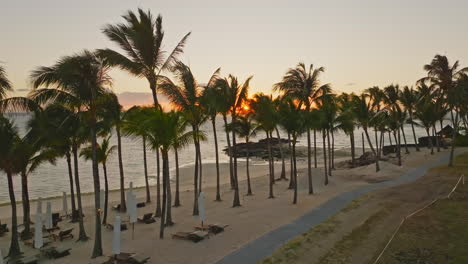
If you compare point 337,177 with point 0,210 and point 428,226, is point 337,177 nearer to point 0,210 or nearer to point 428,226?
point 428,226

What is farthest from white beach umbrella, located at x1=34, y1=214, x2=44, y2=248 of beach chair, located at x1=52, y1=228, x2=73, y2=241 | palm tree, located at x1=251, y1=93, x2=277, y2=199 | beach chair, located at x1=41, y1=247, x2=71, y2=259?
palm tree, located at x1=251, y1=93, x2=277, y2=199

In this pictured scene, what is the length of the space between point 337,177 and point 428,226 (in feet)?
56.4

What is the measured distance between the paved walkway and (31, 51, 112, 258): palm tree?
251 inches

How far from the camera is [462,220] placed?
1580cm

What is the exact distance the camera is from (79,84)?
46.7 feet

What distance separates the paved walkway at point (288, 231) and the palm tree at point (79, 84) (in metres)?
6.37

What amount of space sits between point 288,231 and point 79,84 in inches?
449

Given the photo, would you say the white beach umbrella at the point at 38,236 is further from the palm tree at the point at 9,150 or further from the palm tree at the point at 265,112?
the palm tree at the point at 265,112

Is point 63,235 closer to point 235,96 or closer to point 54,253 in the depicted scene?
point 54,253

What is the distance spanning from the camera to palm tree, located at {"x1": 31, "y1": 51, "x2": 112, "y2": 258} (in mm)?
13688

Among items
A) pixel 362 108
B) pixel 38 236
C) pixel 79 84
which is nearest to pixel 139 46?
pixel 79 84

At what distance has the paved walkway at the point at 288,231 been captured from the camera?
12494 mm

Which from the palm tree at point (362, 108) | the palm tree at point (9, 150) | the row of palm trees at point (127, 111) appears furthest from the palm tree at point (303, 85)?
the palm tree at point (9, 150)

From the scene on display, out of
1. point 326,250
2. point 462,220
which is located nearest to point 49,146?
point 326,250
